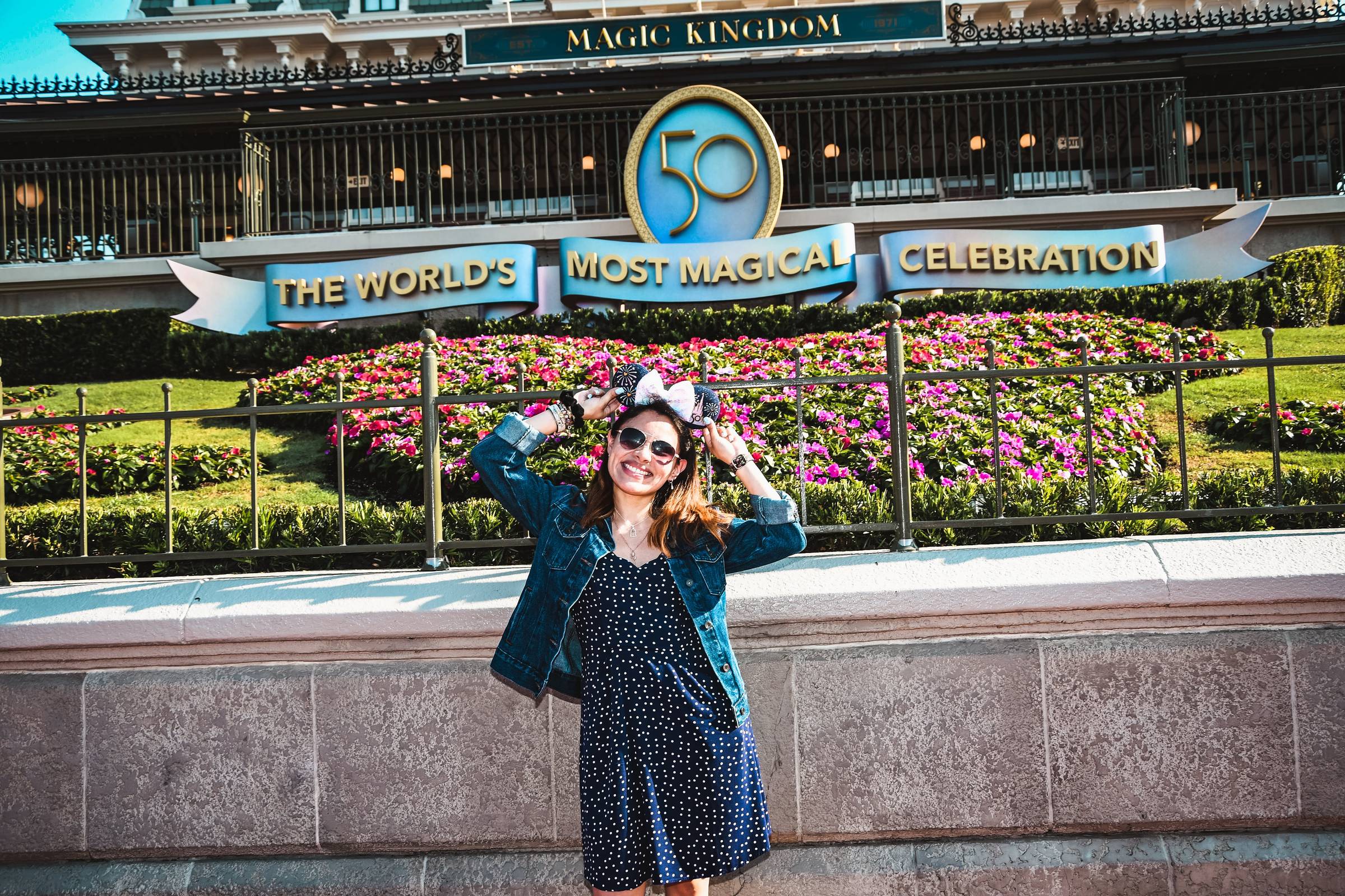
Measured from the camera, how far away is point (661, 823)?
8.77 ft

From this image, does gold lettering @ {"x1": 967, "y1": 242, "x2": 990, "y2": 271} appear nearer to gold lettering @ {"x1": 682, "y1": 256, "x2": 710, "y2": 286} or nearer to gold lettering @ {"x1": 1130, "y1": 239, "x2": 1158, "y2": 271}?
gold lettering @ {"x1": 1130, "y1": 239, "x2": 1158, "y2": 271}

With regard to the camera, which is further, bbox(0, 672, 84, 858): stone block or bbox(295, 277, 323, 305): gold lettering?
bbox(295, 277, 323, 305): gold lettering

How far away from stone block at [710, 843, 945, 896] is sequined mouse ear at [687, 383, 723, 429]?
1.79m

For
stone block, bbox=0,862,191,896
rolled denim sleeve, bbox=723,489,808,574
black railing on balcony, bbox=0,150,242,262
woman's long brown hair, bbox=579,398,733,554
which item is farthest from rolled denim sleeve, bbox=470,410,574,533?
black railing on balcony, bbox=0,150,242,262

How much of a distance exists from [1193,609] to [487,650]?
109 inches

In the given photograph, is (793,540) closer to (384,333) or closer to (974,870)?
(974,870)

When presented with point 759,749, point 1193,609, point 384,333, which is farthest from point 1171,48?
point 759,749

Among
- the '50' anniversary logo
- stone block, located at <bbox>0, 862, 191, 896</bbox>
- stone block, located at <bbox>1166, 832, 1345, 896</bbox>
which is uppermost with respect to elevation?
the '50' anniversary logo

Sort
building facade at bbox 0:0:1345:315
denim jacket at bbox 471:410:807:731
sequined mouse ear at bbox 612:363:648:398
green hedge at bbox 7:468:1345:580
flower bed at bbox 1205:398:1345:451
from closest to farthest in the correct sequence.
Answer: denim jacket at bbox 471:410:807:731
sequined mouse ear at bbox 612:363:648:398
green hedge at bbox 7:468:1345:580
flower bed at bbox 1205:398:1345:451
building facade at bbox 0:0:1345:315

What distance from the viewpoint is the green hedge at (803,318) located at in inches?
450

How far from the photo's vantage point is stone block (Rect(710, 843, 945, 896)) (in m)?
3.54

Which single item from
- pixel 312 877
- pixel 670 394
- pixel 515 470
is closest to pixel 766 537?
pixel 670 394

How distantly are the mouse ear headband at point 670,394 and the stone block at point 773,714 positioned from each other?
1.13 metres

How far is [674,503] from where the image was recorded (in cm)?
288
